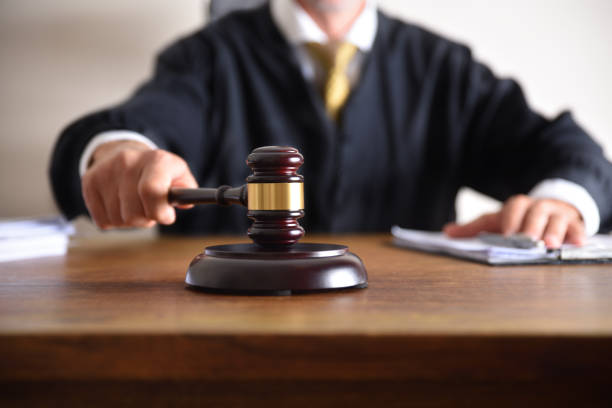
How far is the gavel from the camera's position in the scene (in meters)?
0.43

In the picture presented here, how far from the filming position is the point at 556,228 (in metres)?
0.80

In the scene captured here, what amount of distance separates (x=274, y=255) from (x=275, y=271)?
0.02 meters

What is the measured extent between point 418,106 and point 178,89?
31.8 inches

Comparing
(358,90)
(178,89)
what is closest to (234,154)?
(178,89)

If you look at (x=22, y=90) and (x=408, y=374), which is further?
(x=22, y=90)

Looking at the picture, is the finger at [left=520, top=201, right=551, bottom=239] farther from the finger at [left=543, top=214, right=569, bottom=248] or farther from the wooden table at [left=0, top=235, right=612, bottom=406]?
the wooden table at [left=0, top=235, right=612, bottom=406]

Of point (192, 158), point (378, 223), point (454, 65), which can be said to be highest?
point (454, 65)

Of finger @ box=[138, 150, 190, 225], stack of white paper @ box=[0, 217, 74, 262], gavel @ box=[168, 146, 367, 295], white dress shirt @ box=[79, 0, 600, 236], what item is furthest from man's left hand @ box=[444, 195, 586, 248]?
white dress shirt @ box=[79, 0, 600, 236]

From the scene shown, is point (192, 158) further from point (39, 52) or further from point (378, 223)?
point (39, 52)

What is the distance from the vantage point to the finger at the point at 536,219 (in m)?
0.79

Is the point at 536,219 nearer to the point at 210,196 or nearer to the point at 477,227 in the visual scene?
the point at 477,227

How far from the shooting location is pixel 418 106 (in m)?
1.67

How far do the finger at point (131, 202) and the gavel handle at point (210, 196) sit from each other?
0.07 metres

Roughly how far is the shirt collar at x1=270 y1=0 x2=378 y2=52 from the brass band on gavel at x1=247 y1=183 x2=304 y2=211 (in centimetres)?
120
